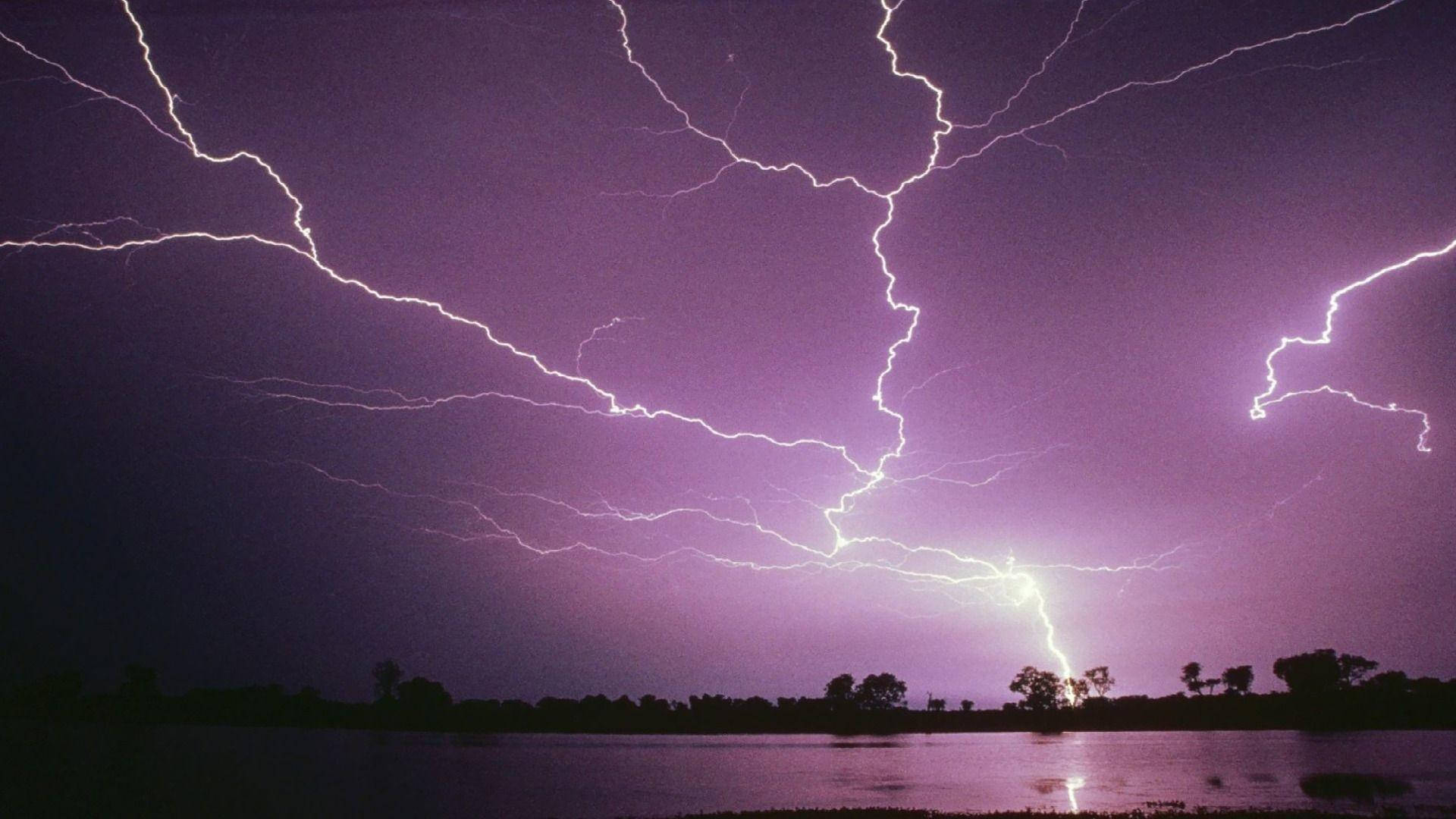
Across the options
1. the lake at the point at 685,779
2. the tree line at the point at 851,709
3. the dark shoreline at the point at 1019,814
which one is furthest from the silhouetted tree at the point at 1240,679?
the dark shoreline at the point at 1019,814

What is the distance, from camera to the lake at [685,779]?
54.5 feet

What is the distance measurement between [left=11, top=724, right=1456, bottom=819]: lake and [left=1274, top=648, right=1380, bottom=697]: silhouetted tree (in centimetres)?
4545

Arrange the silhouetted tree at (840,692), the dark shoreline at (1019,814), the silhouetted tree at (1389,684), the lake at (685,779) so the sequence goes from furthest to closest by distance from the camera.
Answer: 1. the silhouetted tree at (840,692)
2. the silhouetted tree at (1389,684)
3. the lake at (685,779)
4. the dark shoreline at (1019,814)

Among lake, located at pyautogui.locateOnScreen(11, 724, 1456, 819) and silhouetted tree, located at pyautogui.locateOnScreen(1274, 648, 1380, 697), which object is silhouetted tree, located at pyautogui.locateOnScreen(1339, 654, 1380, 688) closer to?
silhouetted tree, located at pyautogui.locateOnScreen(1274, 648, 1380, 697)

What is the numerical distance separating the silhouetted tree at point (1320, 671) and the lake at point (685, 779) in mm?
45453

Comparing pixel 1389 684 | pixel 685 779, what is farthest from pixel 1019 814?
pixel 1389 684

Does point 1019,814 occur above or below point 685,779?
above

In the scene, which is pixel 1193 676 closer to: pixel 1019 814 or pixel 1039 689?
pixel 1039 689

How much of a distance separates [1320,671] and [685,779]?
275ft

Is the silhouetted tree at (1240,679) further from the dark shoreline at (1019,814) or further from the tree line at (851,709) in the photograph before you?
the dark shoreline at (1019,814)

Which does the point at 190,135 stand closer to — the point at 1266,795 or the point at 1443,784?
the point at 1266,795

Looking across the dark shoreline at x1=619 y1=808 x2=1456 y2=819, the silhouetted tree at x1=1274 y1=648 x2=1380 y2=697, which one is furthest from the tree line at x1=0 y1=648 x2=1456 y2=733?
the dark shoreline at x1=619 y1=808 x2=1456 y2=819

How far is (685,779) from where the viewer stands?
24312 mm

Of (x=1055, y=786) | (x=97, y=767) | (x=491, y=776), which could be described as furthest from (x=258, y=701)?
(x=1055, y=786)
